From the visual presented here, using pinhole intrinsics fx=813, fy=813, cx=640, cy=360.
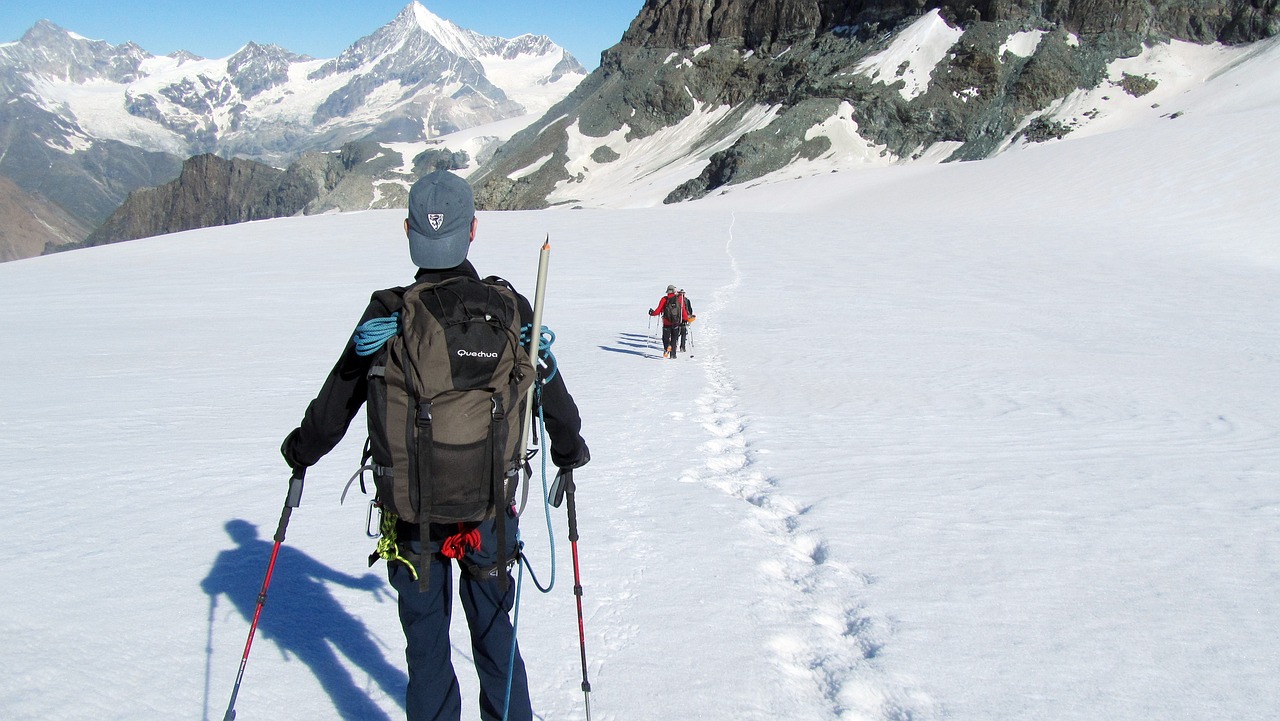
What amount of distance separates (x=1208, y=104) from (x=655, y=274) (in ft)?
215

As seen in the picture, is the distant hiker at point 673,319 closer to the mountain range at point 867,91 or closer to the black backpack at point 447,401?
the black backpack at point 447,401

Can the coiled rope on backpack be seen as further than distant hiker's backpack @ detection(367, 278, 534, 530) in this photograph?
Yes

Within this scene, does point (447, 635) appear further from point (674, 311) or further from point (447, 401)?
point (674, 311)

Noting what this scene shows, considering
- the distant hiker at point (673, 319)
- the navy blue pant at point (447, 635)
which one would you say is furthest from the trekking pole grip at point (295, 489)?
the distant hiker at point (673, 319)

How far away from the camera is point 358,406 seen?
8.51ft

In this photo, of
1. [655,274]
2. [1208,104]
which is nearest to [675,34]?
[1208,104]

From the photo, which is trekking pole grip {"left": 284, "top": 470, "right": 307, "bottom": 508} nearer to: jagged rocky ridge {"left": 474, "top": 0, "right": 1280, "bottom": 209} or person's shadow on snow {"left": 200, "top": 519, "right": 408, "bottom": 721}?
person's shadow on snow {"left": 200, "top": 519, "right": 408, "bottom": 721}

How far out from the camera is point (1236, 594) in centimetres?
401

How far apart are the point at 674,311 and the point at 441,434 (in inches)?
380

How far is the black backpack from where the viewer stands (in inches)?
89.7

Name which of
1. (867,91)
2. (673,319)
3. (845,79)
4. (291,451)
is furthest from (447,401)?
(845,79)

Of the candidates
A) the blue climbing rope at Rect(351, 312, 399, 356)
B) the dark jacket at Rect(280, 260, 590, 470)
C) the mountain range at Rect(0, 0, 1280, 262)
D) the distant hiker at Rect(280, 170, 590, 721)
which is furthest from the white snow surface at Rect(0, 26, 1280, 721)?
the mountain range at Rect(0, 0, 1280, 262)

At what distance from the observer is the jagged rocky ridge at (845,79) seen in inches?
3093

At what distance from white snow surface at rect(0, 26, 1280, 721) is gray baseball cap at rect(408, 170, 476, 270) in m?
1.85
